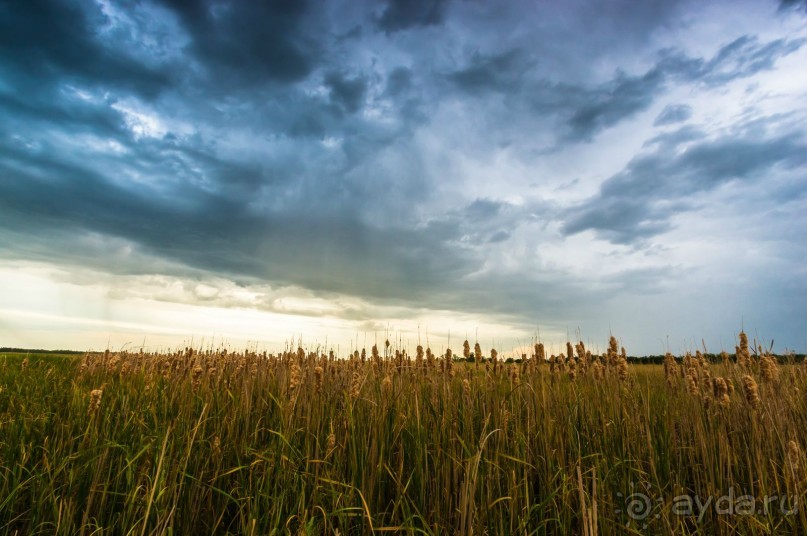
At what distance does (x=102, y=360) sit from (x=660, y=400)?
13.5 metres

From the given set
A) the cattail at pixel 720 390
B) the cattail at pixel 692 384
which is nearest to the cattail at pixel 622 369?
the cattail at pixel 692 384

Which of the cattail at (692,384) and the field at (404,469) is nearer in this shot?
the field at (404,469)

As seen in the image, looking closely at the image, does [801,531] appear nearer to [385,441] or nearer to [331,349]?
[385,441]

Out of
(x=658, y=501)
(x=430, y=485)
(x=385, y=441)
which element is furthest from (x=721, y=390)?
(x=385, y=441)

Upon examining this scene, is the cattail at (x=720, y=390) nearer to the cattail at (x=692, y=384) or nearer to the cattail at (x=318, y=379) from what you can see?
the cattail at (x=692, y=384)

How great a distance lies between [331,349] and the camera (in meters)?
9.07

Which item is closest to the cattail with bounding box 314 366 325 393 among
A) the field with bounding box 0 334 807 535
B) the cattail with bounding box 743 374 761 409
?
the field with bounding box 0 334 807 535

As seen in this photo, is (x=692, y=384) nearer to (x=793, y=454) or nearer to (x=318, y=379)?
(x=793, y=454)

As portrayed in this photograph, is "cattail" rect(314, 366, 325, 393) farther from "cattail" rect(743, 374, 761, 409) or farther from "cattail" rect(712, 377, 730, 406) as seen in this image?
"cattail" rect(743, 374, 761, 409)
